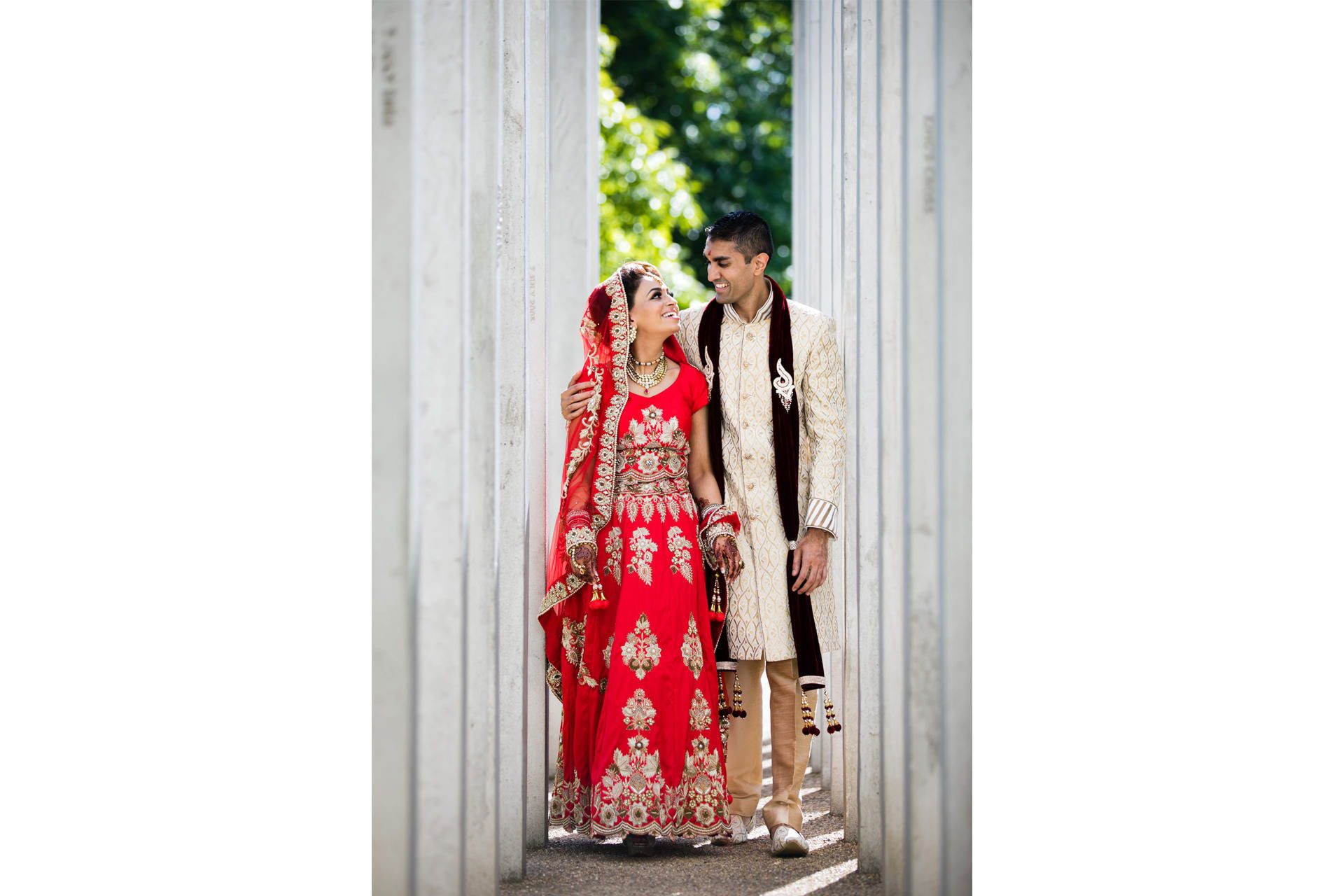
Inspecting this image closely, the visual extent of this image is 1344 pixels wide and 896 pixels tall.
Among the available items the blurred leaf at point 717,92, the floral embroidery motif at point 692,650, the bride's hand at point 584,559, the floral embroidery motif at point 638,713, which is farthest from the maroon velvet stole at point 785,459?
the blurred leaf at point 717,92

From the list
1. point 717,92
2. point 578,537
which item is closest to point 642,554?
point 578,537

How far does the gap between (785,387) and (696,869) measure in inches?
64.7

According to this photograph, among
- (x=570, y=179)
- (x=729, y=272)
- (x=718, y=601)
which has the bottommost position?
(x=718, y=601)

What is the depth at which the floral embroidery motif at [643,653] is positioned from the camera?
13.7 ft

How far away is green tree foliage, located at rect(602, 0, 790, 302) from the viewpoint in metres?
15.3

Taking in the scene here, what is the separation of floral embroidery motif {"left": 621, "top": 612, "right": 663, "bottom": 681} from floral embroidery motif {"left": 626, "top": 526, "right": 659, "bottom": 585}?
18 cm

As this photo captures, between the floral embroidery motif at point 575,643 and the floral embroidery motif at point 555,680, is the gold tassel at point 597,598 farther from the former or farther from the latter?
the floral embroidery motif at point 555,680

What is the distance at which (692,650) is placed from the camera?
4.23 m

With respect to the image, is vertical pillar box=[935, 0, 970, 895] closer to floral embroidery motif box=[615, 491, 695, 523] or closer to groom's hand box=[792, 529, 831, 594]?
groom's hand box=[792, 529, 831, 594]

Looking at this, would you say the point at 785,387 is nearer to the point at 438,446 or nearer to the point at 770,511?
the point at 770,511

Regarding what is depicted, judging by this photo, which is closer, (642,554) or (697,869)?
(697,869)

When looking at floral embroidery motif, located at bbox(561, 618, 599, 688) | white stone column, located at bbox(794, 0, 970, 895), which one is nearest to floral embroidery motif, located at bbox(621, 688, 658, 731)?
floral embroidery motif, located at bbox(561, 618, 599, 688)

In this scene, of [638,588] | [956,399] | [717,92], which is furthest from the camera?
[717,92]

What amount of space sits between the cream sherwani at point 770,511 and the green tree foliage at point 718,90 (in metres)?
10.3
